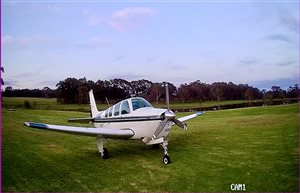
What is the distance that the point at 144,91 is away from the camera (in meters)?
49.7

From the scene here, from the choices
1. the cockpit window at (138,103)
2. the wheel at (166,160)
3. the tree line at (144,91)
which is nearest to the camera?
the wheel at (166,160)

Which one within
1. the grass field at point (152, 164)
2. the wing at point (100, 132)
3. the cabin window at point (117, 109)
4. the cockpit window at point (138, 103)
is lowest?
the grass field at point (152, 164)

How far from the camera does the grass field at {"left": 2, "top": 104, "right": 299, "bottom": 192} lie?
896 cm

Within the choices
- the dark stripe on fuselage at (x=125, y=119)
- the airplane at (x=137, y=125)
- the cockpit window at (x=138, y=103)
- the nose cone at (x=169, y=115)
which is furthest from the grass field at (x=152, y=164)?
the cockpit window at (x=138, y=103)

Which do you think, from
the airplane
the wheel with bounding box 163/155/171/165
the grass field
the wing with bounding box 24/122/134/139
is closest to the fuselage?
the airplane

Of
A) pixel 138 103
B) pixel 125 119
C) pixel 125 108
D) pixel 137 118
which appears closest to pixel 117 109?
pixel 125 108

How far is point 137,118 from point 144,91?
122ft

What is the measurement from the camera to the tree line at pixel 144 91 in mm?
26055

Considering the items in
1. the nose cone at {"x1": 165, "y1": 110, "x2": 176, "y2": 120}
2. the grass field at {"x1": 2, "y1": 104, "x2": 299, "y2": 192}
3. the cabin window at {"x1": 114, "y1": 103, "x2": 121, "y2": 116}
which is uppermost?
the cabin window at {"x1": 114, "y1": 103, "x2": 121, "y2": 116}

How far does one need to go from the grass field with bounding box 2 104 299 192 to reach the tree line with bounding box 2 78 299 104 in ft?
13.3

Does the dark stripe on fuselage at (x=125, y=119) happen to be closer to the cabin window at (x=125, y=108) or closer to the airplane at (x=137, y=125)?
the airplane at (x=137, y=125)

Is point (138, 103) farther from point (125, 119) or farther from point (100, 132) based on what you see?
point (100, 132)

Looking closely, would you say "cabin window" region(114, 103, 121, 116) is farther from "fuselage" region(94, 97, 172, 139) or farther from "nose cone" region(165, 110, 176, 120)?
"nose cone" region(165, 110, 176, 120)

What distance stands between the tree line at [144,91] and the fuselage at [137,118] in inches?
167
